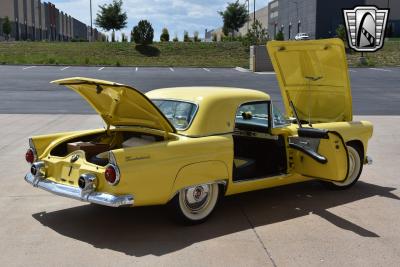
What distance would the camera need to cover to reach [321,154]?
248 inches

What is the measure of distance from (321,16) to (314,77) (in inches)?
2859

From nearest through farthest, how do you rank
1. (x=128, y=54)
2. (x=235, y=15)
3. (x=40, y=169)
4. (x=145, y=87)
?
(x=40, y=169)
(x=145, y=87)
(x=128, y=54)
(x=235, y=15)

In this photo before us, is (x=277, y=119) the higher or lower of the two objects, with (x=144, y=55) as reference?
lower

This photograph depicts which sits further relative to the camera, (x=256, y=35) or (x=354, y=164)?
(x=256, y=35)

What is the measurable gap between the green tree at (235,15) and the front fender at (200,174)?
65.0 m

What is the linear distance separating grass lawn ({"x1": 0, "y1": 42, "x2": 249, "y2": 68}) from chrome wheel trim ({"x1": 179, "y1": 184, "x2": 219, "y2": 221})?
109 feet

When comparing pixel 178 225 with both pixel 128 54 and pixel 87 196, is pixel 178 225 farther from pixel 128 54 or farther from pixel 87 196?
pixel 128 54

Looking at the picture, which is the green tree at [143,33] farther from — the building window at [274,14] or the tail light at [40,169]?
the building window at [274,14]

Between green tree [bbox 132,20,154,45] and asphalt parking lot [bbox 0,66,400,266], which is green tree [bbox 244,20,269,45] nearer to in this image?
green tree [bbox 132,20,154,45]

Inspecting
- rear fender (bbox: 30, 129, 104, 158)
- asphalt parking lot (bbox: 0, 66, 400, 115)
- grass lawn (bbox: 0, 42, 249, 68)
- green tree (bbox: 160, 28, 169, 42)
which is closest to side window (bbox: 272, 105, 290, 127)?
rear fender (bbox: 30, 129, 104, 158)

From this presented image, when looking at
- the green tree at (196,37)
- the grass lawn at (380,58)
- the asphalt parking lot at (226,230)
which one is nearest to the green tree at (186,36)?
the green tree at (196,37)

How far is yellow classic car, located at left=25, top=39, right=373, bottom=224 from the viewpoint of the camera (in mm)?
5055

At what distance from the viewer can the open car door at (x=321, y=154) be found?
243 inches

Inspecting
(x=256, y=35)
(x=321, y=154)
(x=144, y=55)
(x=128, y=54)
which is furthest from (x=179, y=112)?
(x=128, y=54)
